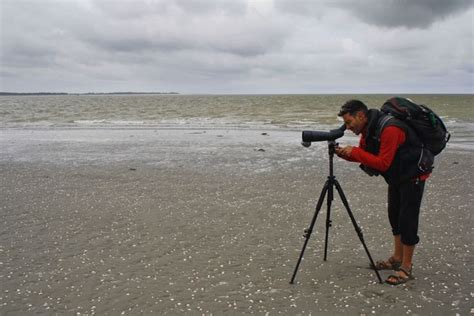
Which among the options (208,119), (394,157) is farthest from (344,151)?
(208,119)

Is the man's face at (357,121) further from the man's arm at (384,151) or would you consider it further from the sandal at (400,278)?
the sandal at (400,278)

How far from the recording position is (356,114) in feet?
19.0

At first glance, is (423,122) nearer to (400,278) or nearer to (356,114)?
(356,114)

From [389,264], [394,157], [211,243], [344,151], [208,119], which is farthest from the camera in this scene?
[208,119]

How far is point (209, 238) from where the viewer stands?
8.36 meters

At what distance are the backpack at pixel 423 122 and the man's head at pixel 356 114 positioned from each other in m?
0.38

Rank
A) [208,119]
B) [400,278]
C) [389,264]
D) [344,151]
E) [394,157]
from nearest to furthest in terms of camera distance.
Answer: [344,151], [394,157], [400,278], [389,264], [208,119]

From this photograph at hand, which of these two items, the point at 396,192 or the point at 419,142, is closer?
the point at 419,142

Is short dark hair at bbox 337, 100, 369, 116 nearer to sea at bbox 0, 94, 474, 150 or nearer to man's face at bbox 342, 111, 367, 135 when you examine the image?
man's face at bbox 342, 111, 367, 135

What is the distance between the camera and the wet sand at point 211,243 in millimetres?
5883

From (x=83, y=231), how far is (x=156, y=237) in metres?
1.75

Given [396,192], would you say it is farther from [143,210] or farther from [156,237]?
[143,210]

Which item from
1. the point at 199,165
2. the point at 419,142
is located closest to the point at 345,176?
the point at 199,165

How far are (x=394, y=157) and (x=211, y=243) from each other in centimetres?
410
